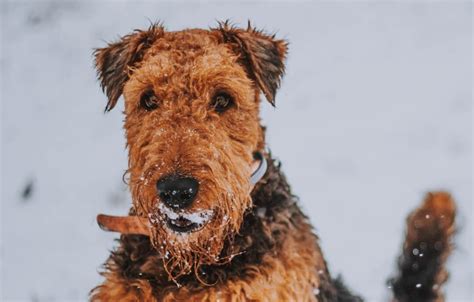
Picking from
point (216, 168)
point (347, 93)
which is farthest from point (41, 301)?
point (347, 93)

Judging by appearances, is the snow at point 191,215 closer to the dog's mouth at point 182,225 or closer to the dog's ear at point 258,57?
the dog's mouth at point 182,225

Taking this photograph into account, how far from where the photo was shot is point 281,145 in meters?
5.61

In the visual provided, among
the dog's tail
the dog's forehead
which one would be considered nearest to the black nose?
the dog's forehead

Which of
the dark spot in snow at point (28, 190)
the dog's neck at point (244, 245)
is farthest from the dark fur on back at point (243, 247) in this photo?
the dark spot in snow at point (28, 190)

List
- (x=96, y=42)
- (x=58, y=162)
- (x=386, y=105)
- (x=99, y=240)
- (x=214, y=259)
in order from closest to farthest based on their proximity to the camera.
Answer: (x=214, y=259), (x=99, y=240), (x=58, y=162), (x=386, y=105), (x=96, y=42)

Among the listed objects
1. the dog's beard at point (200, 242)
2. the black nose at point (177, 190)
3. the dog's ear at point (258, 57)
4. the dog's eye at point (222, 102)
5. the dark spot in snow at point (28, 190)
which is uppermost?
the dark spot in snow at point (28, 190)

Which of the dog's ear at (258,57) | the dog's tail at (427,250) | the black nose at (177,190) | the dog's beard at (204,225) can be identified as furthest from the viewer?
the dog's tail at (427,250)

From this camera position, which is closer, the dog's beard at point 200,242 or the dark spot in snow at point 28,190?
the dog's beard at point 200,242

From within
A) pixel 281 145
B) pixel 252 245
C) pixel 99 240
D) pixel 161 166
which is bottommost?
pixel 252 245

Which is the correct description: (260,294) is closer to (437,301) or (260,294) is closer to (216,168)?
(216,168)

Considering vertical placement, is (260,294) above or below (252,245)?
below

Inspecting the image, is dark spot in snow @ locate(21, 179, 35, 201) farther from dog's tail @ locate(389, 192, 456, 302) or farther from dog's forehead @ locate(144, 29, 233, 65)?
dog's tail @ locate(389, 192, 456, 302)

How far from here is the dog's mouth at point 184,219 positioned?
2330 millimetres

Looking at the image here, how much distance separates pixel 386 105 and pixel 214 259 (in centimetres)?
391
